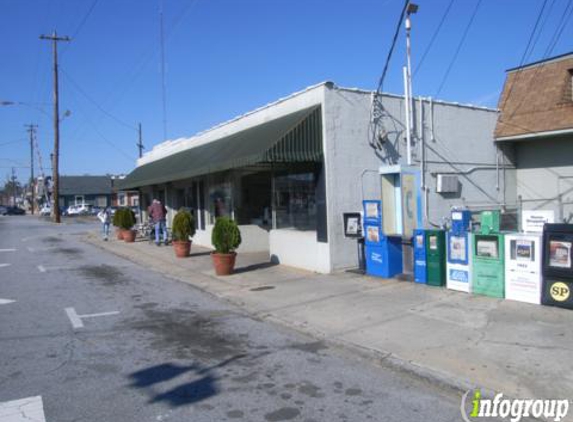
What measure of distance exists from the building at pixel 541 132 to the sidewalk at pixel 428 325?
22.6 ft

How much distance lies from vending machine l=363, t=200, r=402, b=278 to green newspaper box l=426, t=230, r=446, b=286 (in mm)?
1019

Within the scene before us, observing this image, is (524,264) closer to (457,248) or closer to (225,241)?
(457,248)

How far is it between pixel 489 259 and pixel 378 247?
8.73ft

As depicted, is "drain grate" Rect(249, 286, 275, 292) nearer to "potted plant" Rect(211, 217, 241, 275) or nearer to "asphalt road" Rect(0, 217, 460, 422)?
"asphalt road" Rect(0, 217, 460, 422)

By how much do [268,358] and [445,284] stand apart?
4.55 metres

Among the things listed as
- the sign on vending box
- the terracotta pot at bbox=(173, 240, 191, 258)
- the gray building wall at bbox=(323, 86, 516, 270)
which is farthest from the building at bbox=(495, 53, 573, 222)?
the terracotta pot at bbox=(173, 240, 191, 258)

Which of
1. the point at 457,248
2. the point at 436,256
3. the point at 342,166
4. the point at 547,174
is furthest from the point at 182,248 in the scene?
the point at 547,174

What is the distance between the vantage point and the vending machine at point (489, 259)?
826cm

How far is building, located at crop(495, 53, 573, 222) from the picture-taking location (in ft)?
44.9

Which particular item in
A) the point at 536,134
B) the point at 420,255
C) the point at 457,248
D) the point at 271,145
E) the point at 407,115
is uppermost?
the point at 407,115

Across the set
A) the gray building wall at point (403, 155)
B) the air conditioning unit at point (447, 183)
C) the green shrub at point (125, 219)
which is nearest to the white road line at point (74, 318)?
the gray building wall at point (403, 155)

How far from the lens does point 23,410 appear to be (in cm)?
461

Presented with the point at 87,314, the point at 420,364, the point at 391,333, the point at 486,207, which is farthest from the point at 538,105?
the point at 87,314

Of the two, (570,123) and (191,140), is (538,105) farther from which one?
(191,140)
